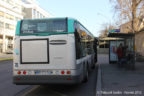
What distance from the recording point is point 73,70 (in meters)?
6.65

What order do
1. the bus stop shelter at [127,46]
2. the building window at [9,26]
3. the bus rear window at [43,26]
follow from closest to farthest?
the bus rear window at [43,26] < the bus stop shelter at [127,46] < the building window at [9,26]

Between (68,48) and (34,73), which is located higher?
(68,48)

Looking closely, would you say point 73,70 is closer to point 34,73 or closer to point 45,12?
point 34,73

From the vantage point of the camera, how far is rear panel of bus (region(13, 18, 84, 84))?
6652mm

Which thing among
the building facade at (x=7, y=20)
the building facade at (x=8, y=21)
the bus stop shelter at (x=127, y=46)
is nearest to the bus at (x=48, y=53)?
the bus stop shelter at (x=127, y=46)

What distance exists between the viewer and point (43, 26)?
7059 mm

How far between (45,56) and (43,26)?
3.87 ft

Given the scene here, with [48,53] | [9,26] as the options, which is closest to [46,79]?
[48,53]

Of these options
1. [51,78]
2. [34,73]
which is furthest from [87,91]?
[34,73]

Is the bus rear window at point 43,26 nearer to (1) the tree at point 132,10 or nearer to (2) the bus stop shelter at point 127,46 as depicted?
(2) the bus stop shelter at point 127,46

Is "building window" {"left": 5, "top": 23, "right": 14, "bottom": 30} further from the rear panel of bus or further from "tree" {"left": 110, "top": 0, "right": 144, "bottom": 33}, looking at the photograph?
the rear panel of bus

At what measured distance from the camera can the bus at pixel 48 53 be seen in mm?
6656

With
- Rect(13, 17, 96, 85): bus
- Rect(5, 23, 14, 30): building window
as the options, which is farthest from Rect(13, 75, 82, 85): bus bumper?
Rect(5, 23, 14, 30): building window

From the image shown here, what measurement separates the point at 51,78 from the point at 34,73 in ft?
2.23
